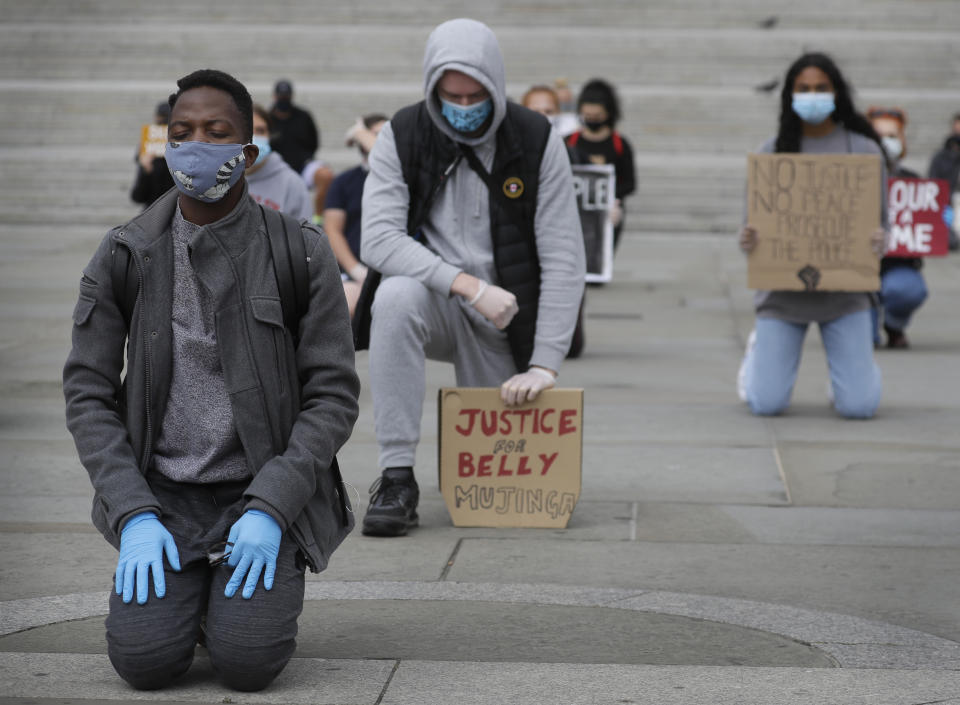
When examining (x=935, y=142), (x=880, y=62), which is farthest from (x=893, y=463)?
(x=880, y=62)

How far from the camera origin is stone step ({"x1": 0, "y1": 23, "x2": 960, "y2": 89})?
26.9 metres

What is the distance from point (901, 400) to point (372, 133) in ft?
11.3

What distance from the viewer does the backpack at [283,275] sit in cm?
376

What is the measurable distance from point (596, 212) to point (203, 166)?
715cm

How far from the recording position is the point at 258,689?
3.65 metres

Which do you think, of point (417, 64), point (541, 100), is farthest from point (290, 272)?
point (417, 64)

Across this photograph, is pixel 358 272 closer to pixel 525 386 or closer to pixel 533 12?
pixel 525 386

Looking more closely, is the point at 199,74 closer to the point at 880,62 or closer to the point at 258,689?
the point at 258,689

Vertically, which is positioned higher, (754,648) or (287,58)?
(287,58)

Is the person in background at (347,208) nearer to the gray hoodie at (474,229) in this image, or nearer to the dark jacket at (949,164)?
the gray hoodie at (474,229)

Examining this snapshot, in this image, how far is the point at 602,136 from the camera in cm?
1288

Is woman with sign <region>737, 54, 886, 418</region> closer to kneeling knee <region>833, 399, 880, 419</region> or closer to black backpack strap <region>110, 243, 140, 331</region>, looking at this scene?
kneeling knee <region>833, 399, 880, 419</region>

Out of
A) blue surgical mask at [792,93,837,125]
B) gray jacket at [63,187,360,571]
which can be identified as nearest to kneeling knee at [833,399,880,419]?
blue surgical mask at [792,93,837,125]

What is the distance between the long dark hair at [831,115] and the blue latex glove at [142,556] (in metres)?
4.64
